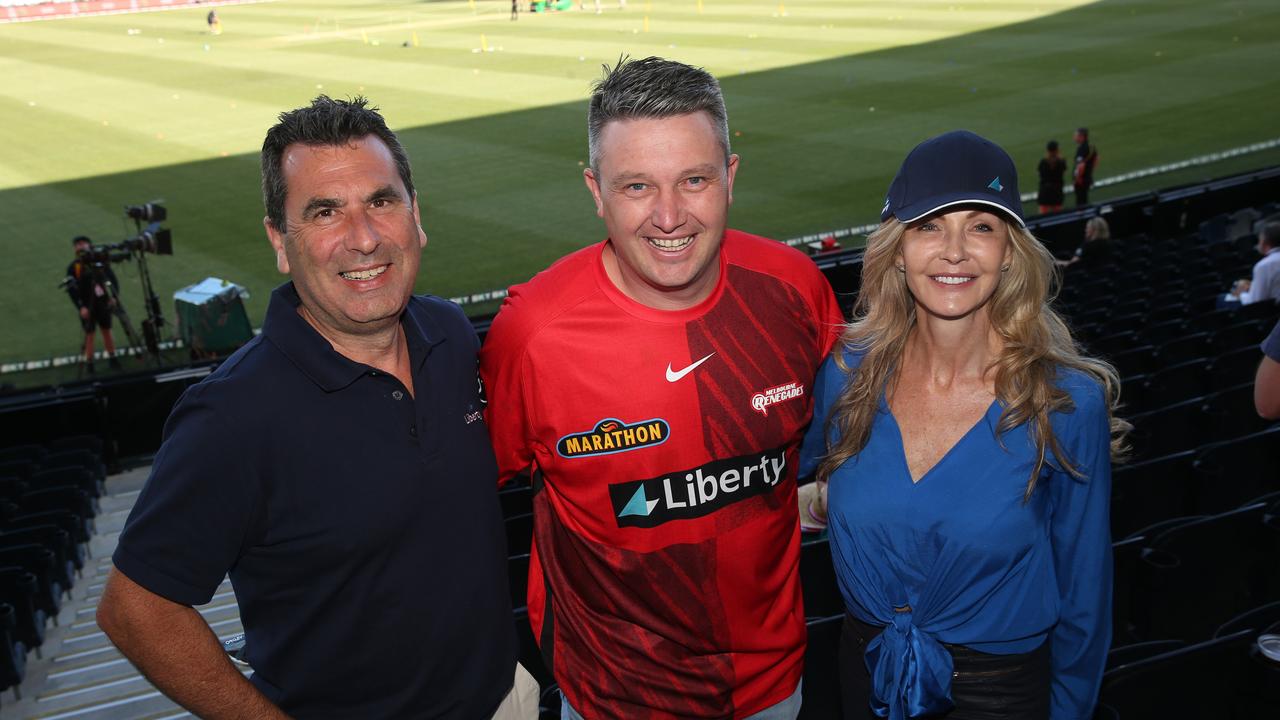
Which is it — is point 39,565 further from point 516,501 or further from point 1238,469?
point 1238,469

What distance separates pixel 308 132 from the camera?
2.44m

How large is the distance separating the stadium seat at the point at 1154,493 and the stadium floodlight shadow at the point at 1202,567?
604 mm

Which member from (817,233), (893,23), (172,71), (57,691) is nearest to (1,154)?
(172,71)

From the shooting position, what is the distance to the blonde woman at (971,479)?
2500 millimetres

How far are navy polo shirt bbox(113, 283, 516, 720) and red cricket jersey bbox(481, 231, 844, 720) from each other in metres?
0.22

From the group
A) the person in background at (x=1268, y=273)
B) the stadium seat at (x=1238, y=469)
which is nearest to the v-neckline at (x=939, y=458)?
the stadium seat at (x=1238, y=469)

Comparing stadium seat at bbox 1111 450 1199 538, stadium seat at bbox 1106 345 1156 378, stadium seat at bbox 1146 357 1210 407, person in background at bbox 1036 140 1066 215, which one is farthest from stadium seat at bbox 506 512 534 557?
person in background at bbox 1036 140 1066 215

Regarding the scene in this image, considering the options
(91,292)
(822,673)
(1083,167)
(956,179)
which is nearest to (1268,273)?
(822,673)

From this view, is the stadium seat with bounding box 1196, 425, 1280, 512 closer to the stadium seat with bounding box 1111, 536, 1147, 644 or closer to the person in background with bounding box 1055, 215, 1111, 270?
the stadium seat with bounding box 1111, 536, 1147, 644

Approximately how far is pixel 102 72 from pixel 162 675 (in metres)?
34.6

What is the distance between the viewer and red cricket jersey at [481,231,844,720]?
8.63ft

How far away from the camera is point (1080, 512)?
8.19 feet

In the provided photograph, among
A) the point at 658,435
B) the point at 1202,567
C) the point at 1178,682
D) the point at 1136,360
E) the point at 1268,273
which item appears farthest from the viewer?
the point at 1268,273

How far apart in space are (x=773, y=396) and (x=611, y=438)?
0.43 meters
